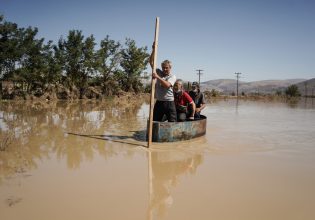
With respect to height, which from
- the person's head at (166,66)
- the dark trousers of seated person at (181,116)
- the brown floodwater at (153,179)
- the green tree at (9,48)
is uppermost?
the green tree at (9,48)

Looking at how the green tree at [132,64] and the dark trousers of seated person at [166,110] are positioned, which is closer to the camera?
the dark trousers of seated person at [166,110]

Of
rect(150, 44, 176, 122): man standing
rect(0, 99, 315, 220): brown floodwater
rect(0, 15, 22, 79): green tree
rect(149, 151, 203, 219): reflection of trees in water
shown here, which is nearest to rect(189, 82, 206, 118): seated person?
rect(0, 99, 315, 220): brown floodwater

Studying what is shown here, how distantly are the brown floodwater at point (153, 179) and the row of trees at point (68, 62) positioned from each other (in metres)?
20.5

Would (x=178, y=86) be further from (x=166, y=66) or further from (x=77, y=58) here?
(x=77, y=58)

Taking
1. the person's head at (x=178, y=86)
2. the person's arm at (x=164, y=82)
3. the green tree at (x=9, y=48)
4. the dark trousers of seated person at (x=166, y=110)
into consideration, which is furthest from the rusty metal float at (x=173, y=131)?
the green tree at (x=9, y=48)

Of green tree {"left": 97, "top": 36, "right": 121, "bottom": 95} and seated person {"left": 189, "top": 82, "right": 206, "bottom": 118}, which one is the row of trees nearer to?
green tree {"left": 97, "top": 36, "right": 121, "bottom": 95}

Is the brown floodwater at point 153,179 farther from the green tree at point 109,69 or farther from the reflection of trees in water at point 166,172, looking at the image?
the green tree at point 109,69

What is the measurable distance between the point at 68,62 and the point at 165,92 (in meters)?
26.7

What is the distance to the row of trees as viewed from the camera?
85.9ft

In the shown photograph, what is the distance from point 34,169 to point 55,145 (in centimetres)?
218

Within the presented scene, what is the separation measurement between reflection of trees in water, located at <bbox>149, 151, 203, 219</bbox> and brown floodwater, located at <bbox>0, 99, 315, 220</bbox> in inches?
0.5

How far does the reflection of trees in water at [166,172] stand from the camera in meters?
3.93

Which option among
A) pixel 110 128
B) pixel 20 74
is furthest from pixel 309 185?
pixel 20 74

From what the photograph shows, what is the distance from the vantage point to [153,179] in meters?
4.97
